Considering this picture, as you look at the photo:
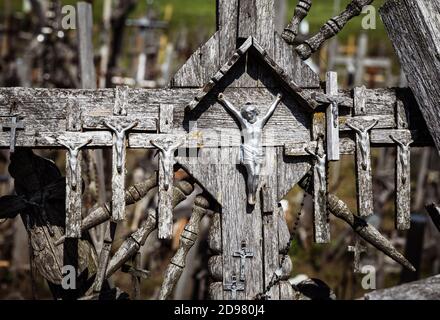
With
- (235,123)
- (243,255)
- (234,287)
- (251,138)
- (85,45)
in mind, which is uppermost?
(85,45)

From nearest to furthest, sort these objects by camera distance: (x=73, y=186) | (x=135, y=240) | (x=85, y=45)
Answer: (x=73, y=186) → (x=135, y=240) → (x=85, y=45)

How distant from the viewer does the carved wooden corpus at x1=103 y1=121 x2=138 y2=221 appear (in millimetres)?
4203

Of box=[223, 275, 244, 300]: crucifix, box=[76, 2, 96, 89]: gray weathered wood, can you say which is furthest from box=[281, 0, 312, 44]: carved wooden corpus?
box=[76, 2, 96, 89]: gray weathered wood

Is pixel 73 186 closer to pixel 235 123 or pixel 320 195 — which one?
pixel 235 123

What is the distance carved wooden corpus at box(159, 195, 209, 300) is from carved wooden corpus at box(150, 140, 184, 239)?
14cm

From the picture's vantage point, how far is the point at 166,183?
13.9ft

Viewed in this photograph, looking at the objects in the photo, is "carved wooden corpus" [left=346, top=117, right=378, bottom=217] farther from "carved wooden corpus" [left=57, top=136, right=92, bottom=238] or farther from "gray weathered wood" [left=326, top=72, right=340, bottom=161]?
"carved wooden corpus" [left=57, top=136, right=92, bottom=238]

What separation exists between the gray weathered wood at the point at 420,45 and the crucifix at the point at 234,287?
1.42 meters

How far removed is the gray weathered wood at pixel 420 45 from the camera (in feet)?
13.8

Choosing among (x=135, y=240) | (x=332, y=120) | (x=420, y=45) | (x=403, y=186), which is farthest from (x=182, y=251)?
(x=420, y=45)

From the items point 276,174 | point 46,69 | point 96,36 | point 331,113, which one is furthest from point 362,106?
point 96,36

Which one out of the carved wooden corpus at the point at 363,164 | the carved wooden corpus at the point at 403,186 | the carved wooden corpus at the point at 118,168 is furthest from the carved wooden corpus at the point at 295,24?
the carved wooden corpus at the point at 118,168

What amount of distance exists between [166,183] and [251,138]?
0.57 meters

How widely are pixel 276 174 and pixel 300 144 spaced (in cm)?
23
